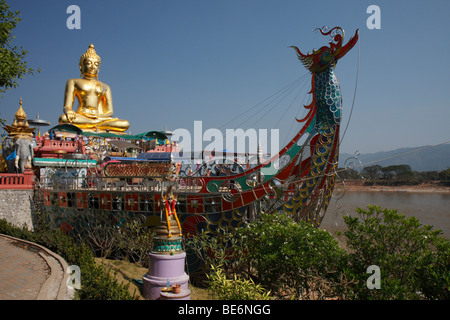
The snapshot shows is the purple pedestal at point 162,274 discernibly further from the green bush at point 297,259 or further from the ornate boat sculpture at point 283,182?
the ornate boat sculpture at point 283,182

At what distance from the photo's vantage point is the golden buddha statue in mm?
21266

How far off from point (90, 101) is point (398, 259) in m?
20.7

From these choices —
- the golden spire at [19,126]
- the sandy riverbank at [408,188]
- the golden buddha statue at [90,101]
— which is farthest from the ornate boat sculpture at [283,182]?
the sandy riverbank at [408,188]

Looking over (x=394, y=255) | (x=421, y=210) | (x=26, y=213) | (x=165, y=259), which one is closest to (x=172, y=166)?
(x=165, y=259)

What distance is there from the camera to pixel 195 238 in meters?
9.09

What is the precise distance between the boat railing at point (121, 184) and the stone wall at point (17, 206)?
65cm

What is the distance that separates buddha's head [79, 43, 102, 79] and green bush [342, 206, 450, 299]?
68.1ft

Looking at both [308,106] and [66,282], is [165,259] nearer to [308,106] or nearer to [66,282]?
[66,282]

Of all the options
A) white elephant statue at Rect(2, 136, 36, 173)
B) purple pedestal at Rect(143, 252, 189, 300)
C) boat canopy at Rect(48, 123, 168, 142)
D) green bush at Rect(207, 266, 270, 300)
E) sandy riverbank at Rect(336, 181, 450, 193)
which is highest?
boat canopy at Rect(48, 123, 168, 142)

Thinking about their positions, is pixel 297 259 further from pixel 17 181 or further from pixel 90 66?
pixel 90 66

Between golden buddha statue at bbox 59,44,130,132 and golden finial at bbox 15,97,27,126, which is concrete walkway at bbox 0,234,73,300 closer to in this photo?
golden finial at bbox 15,97,27,126

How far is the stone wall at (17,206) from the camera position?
1398 cm

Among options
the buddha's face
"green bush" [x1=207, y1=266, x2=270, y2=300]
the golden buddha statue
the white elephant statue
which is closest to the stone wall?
the white elephant statue

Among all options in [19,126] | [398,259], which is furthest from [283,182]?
[19,126]
